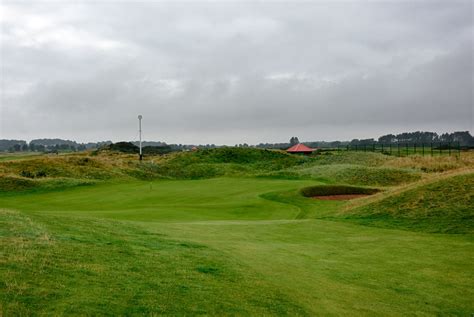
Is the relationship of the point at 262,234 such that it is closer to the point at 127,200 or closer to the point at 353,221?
the point at 353,221

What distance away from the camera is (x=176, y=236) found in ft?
45.8

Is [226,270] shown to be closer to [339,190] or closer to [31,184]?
[339,190]

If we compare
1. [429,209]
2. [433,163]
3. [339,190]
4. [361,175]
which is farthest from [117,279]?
[433,163]

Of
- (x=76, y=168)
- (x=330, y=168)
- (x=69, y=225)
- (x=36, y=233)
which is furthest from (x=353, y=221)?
(x=76, y=168)

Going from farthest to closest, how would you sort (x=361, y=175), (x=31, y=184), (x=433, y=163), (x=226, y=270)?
(x=433, y=163) → (x=361, y=175) → (x=31, y=184) → (x=226, y=270)

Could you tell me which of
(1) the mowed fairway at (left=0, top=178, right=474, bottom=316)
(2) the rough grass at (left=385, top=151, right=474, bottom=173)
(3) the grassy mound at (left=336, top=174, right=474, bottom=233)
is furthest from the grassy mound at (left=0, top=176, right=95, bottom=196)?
(2) the rough grass at (left=385, top=151, right=474, bottom=173)

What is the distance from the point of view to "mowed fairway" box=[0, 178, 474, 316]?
22.9ft

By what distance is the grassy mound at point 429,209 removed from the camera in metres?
19.3

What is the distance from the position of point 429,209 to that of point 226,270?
604 inches

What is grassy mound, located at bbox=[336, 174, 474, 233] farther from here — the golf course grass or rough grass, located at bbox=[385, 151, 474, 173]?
rough grass, located at bbox=[385, 151, 474, 173]

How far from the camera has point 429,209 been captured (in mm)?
21312

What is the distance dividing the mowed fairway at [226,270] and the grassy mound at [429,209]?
176 centimetres

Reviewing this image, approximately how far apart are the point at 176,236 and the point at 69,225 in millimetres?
3281

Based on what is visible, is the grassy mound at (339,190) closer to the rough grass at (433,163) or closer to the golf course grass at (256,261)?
the golf course grass at (256,261)
